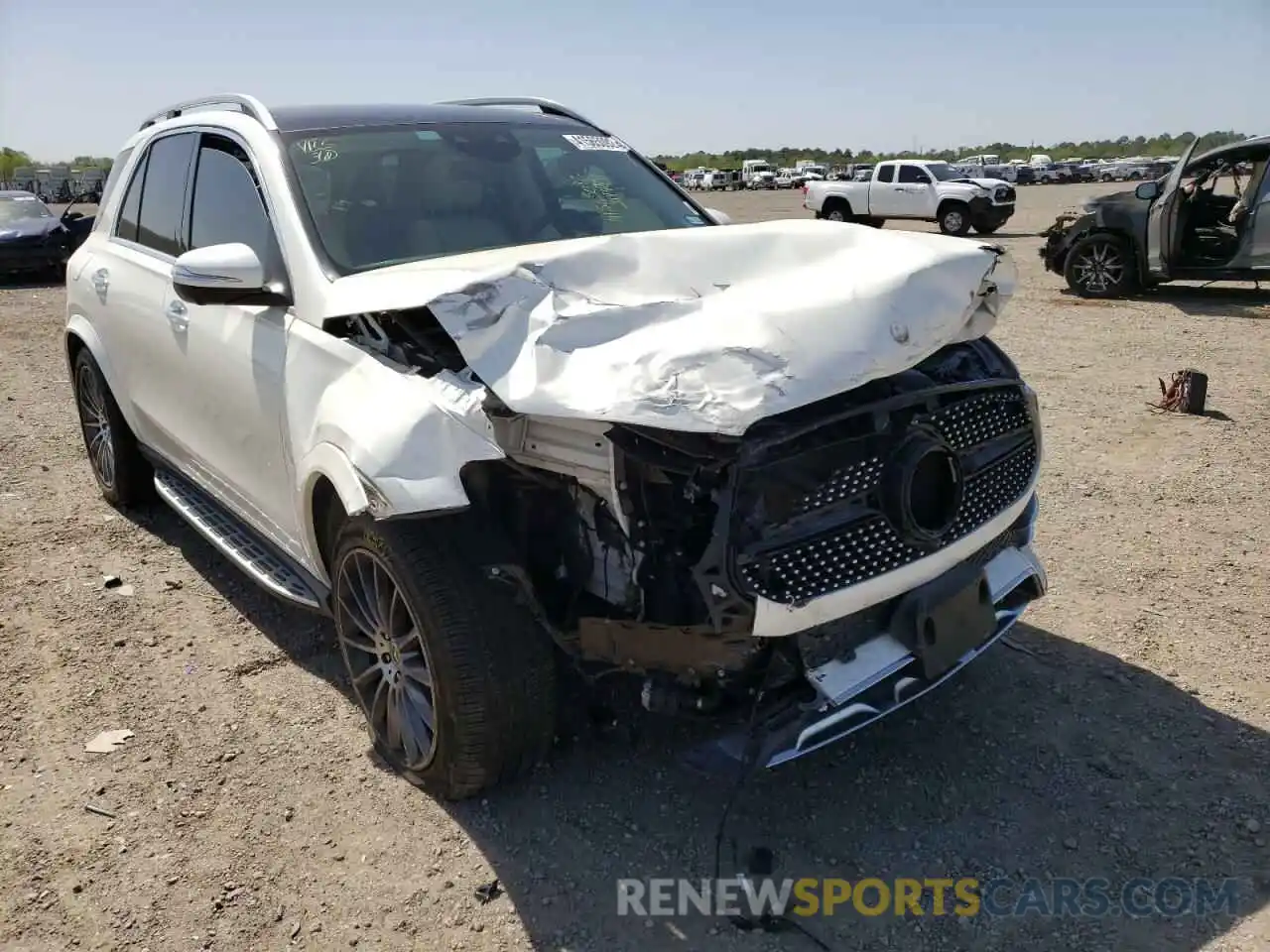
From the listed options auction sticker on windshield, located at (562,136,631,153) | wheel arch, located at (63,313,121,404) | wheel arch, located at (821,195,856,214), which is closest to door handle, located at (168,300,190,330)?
wheel arch, located at (63,313,121,404)

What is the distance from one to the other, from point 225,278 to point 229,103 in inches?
51.7

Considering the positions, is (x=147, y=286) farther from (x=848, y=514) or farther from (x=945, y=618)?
(x=945, y=618)

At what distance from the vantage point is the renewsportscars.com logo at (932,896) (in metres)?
2.56

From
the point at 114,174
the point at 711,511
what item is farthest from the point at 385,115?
the point at 711,511

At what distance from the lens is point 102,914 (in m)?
2.68

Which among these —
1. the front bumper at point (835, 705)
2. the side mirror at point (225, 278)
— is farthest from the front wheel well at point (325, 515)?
the front bumper at point (835, 705)

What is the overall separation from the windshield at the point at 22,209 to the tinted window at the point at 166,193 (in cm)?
1442

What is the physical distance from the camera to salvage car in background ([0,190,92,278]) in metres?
16.0

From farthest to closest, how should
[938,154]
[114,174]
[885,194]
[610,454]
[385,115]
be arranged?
1. [938,154]
2. [885,194]
3. [114,174]
4. [385,115]
5. [610,454]

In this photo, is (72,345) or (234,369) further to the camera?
(72,345)

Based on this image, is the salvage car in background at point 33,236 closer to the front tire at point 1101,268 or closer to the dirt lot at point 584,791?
the dirt lot at point 584,791

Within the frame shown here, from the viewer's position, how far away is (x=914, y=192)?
82.2 ft

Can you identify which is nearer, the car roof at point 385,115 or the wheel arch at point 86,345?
the car roof at point 385,115

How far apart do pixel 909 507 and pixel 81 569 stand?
402 cm
